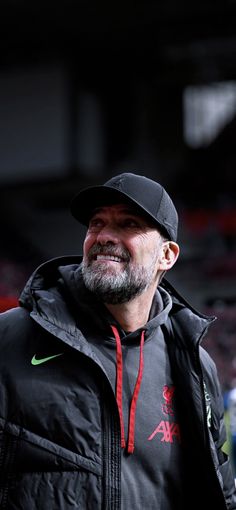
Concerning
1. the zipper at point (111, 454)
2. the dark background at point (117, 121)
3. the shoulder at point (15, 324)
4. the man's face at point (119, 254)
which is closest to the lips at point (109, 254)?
the man's face at point (119, 254)

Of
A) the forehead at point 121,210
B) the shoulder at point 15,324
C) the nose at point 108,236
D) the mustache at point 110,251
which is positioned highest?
the forehead at point 121,210

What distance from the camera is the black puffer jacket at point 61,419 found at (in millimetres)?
1963

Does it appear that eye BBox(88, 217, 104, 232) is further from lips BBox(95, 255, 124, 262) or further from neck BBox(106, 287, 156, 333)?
neck BBox(106, 287, 156, 333)

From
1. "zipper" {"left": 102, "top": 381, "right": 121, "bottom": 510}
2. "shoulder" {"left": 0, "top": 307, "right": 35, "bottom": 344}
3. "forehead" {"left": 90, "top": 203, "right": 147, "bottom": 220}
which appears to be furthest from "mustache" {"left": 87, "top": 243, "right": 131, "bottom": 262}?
"zipper" {"left": 102, "top": 381, "right": 121, "bottom": 510}

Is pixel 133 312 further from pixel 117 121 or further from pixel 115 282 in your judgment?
pixel 117 121

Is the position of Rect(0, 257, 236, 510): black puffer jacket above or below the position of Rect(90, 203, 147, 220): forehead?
below

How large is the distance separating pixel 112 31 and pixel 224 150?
5.21 meters

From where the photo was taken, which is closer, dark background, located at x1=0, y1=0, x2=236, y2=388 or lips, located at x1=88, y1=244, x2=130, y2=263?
lips, located at x1=88, y1=244, x2=130, y2=263

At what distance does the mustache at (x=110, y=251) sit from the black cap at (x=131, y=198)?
4.9 inches

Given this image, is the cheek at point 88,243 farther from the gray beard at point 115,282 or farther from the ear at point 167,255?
the ear at point 167,255

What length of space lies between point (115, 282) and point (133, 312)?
154mm

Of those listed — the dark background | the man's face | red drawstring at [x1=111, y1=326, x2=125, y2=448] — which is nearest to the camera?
red drawstring at [x1=111, y1=326, x2=125, y2=448]

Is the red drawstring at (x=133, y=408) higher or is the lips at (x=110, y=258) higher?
the lips at (x=110, y=258)

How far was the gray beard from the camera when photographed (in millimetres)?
2186
